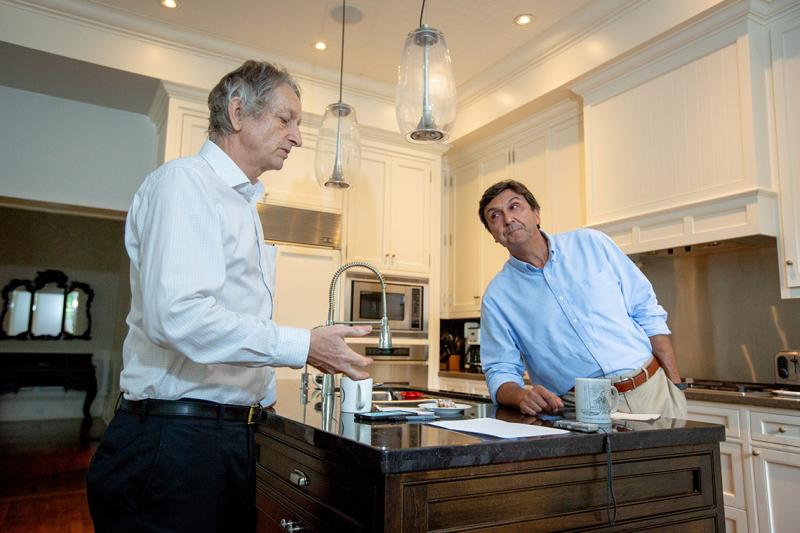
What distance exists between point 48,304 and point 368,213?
20.2 ft

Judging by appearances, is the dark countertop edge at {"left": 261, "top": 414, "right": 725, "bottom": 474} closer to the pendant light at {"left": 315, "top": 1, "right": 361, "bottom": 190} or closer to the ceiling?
the pendant light at {"left": 315, "top": 1, "right": 361, "bottom": 190}

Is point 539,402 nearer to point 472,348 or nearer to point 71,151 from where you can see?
point 472,348

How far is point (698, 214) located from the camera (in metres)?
2.95

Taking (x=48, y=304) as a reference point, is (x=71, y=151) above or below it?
above

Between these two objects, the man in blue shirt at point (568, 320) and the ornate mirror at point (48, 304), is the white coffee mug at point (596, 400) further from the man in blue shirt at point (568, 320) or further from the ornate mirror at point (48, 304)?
the ornate mirror at point (48, 304)

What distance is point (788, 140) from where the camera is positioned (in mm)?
2727

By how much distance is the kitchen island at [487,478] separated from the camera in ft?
3.13

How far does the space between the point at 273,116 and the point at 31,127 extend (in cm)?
350

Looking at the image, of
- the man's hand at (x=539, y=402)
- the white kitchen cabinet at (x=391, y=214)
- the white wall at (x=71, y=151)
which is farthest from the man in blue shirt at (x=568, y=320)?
the white wall at (x=71, y=151)

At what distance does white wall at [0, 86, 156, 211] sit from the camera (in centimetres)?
395

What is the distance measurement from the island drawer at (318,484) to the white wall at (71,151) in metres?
3.27

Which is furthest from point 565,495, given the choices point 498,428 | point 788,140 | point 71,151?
point 71,151

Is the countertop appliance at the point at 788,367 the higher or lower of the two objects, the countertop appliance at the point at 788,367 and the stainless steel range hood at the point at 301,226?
the lower

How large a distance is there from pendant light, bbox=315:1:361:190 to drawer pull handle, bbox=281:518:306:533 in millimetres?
1752
